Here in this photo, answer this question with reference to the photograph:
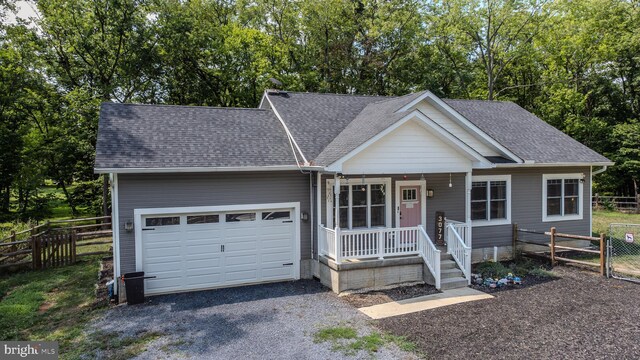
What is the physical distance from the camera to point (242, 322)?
7906 mm

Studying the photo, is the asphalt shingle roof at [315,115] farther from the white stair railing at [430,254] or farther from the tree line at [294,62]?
the tree line at [294,62]

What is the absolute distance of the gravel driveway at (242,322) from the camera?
6.54 metres

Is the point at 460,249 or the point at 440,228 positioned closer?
the point at 460,249

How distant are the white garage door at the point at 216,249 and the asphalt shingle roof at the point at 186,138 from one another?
4.54 ft

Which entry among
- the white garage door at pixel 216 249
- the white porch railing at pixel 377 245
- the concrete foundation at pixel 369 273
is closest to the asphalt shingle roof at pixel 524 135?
the white porch railing at pixel 377 245

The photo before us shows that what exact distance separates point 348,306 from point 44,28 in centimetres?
2291

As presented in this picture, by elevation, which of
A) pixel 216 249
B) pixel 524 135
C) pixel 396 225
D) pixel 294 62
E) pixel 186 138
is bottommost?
pixel 216 249

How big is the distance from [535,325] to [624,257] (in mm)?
7907

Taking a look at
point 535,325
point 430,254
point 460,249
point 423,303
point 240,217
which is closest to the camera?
point 535,325

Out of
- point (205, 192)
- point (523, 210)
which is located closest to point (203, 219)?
point (205, 192)

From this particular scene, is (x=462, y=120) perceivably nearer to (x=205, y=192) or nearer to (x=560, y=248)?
(x=560, y=248)

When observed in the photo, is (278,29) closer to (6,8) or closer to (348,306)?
(6,8)

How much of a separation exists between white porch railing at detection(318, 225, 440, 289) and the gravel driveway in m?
1.08

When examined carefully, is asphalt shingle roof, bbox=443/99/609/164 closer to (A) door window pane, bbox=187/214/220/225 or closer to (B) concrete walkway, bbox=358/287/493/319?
(B) concrete walkway, bbox=358/287/493/319
